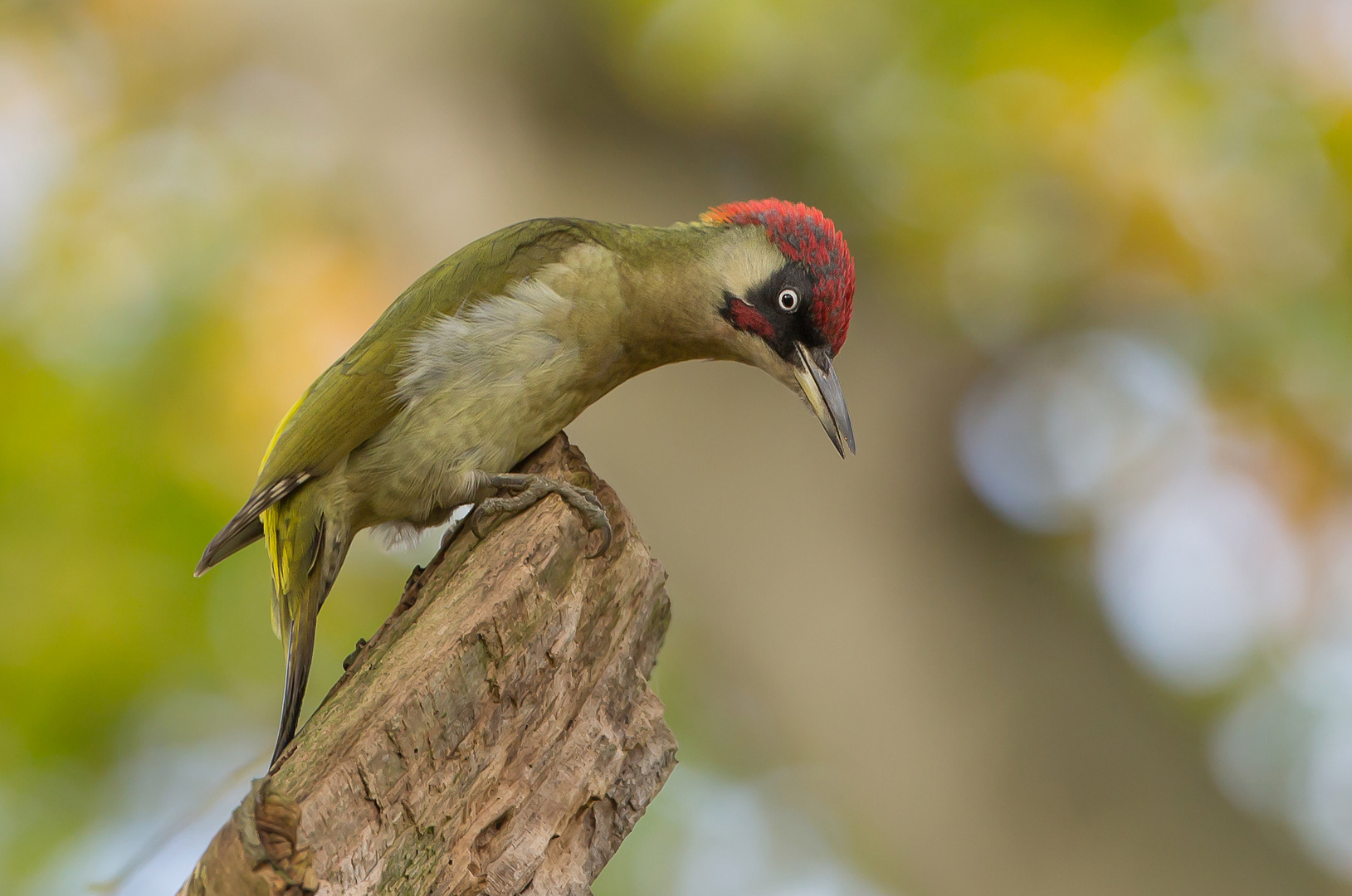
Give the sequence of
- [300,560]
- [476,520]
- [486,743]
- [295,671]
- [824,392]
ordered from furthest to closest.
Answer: [824,392]
[300,560]
[295,671]
[476,520]
[486,743]

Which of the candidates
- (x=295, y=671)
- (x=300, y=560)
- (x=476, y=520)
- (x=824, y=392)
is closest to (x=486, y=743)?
(x=476, y=520)

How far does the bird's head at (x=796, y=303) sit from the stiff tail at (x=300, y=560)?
64.3 inches

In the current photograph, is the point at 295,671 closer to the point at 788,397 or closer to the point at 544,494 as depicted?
the point at 544,494

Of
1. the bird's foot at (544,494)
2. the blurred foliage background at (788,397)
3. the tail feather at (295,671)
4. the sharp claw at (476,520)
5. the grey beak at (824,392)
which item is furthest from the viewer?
the blurred foliage background at (788,397)

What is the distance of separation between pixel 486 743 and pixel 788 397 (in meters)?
3.45

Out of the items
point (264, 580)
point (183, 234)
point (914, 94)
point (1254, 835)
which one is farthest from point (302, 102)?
point (1254, 835)

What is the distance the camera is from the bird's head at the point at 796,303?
3.89m

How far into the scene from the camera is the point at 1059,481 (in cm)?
670

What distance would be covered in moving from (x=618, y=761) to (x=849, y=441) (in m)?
1.60

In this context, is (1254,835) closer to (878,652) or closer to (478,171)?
(878,652)

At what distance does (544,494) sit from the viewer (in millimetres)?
3137

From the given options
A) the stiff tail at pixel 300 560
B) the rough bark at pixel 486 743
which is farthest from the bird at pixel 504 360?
the rough bark at pixel 486 743

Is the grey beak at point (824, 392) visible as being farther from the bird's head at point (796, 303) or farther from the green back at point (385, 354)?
the green back at point (385, 354)

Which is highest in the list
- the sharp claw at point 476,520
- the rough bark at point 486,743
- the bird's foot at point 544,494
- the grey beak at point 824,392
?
the grey beak at point 824,392
